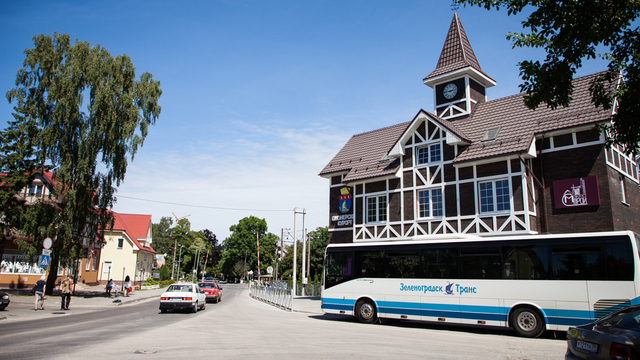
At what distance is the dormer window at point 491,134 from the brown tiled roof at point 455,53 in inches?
205

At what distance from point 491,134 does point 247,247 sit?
70399 mm

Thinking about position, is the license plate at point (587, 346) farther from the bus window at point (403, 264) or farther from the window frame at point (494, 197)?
the window frame at point (494, 197)

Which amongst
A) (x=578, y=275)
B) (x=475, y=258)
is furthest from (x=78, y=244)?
A: (x=578, y=275)

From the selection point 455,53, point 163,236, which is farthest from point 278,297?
point 163,236

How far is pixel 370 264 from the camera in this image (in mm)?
16672

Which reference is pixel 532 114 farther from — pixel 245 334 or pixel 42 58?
pixel 42 58

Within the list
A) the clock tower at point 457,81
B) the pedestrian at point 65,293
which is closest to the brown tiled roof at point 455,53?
the clock tower at point 457,81

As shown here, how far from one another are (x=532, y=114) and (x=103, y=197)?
91.7 ft

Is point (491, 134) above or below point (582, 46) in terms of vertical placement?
above

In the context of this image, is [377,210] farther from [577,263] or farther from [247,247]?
[247,247]

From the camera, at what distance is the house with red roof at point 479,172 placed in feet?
62.4

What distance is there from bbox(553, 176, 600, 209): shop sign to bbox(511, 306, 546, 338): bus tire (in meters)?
8.49

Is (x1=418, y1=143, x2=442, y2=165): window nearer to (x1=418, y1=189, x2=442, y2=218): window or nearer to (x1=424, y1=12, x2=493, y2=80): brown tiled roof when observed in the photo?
(x1=418, y1=189, x2=442, y2=218): window

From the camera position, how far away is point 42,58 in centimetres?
2731
